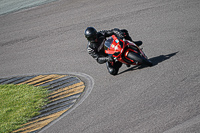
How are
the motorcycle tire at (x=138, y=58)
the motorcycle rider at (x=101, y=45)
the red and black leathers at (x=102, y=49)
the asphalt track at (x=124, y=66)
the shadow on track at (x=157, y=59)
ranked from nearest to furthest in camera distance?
the asphalt track at (x=124, y=66)
the motorcycle tire at (x=138, y=58)
the shadow on track at (x=157, y=59)
the motorcycle rider at (x=101, y=45)
the red and black leathers at (x=102, y=49)

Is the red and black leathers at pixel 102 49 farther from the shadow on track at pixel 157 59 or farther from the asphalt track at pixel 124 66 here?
the shadow on track at pixel 157 59

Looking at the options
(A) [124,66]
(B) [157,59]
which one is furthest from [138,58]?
(A) [124,66]

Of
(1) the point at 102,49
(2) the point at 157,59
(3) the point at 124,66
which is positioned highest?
(1) the point at 102,49

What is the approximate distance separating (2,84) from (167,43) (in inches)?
241

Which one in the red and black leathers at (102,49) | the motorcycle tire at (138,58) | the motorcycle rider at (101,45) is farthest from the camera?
the red and black leathers at (102,49)

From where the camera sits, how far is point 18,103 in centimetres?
1008

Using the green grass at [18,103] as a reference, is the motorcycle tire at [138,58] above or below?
above

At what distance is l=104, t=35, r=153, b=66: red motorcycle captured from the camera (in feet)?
28.9

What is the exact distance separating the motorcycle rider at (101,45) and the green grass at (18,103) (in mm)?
2030

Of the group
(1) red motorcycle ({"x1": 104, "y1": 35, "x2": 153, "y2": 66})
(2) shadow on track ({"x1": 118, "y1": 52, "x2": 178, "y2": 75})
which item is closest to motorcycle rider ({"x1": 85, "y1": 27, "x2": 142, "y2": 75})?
(1) red motorcycle ({"x1": 104, "y1": 35, "x2": 153, "y2": 66})

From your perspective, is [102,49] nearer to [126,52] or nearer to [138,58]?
[126,52]

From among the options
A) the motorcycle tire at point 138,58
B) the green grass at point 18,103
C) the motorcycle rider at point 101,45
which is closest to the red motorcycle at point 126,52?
the motorcycle tire at point 138,58

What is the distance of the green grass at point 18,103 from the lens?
29.0ft

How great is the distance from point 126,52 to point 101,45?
1039mm
